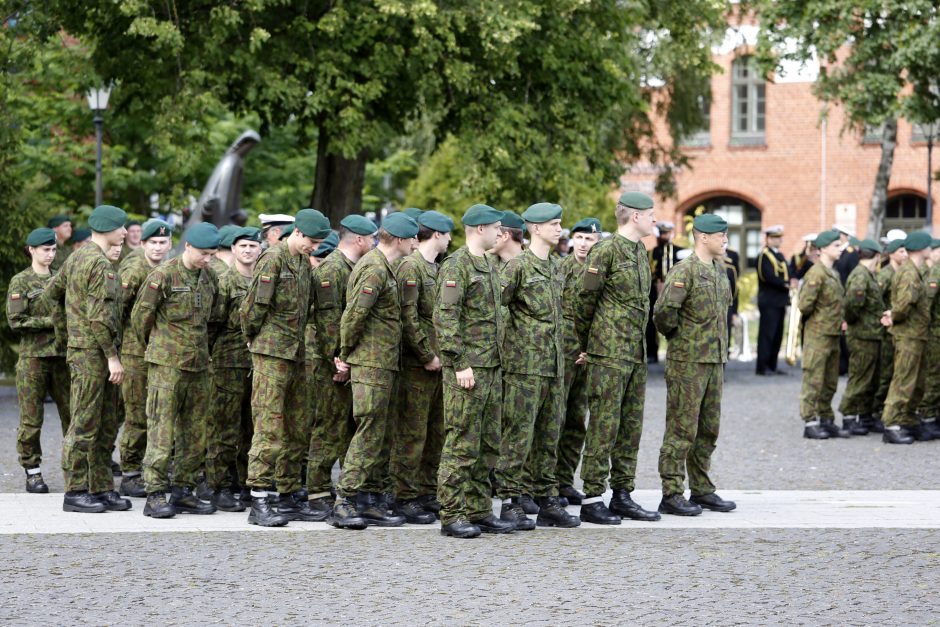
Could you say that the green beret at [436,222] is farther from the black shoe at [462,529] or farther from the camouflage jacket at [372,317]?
the black shoe at [462,529]

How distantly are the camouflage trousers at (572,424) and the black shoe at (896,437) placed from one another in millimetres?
5114

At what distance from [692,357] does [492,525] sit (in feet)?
6.35

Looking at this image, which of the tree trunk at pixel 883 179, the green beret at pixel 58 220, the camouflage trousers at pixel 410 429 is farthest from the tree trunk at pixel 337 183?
the tree trunk at pixel 883 179

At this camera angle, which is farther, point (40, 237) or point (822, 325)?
point (822, 325)

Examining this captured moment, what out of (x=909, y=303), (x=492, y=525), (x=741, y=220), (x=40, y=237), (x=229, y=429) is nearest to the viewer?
(x=492, y=525)

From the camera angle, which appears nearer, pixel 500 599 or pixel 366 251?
pixel 500 599

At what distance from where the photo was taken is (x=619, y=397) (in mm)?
10477

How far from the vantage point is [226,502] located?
36.0 feet

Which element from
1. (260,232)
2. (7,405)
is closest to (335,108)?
(7,405)

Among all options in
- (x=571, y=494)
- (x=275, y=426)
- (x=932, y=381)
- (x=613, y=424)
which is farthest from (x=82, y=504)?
(x=932, y=381)

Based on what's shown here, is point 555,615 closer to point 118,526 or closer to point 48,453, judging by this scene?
point 118,526

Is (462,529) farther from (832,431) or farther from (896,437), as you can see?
(832,431)

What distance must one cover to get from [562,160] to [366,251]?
11.8m

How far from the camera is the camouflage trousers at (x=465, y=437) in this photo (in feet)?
32.4
